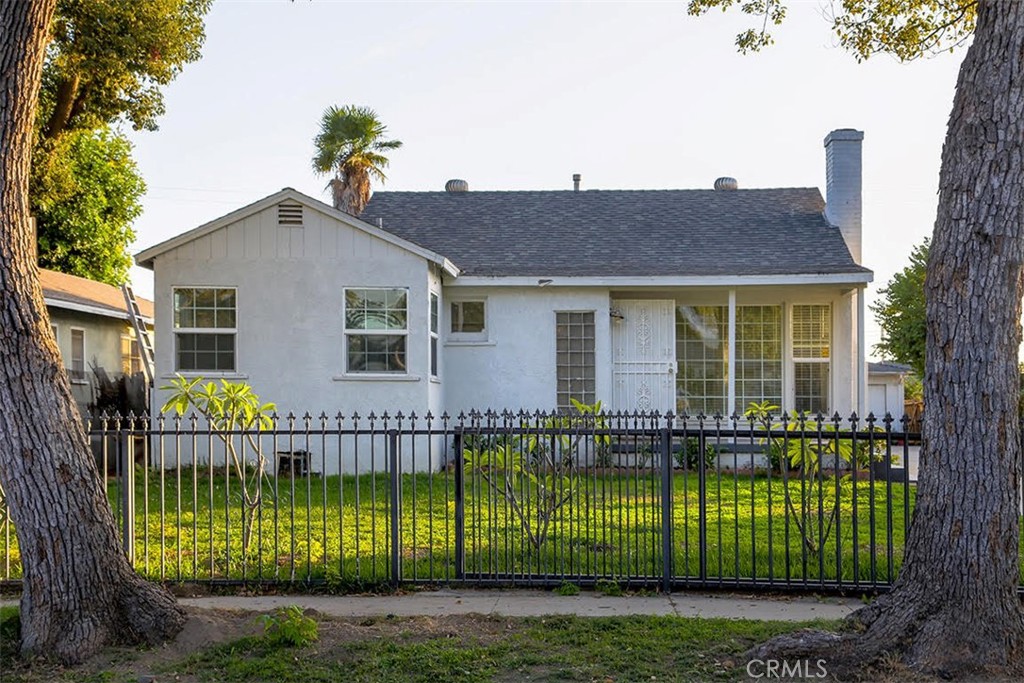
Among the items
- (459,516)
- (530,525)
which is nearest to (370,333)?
(530,525)

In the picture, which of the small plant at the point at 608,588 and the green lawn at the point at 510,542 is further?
the green lawn at the point at 510,542

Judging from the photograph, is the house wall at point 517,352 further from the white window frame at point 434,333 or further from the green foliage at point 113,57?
the green foliage at point 113,57

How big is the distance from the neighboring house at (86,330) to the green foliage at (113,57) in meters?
3.28

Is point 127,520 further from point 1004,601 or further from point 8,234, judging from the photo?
point 1004,601

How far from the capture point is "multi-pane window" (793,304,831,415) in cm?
1856

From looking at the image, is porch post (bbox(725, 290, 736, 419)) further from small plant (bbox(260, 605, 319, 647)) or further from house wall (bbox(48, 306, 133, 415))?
small plant (bbox(260, 605, 319, 647))

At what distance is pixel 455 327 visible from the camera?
1834 cm

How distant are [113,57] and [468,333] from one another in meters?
7.94

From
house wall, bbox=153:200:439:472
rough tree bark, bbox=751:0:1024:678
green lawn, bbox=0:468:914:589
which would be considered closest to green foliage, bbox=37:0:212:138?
house wall, bbox=153:200:439:472

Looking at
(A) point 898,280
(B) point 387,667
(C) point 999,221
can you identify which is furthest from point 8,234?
(A) point 898,280

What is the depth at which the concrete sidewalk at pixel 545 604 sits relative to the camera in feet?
24.0

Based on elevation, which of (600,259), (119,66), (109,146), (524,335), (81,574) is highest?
(109,146)

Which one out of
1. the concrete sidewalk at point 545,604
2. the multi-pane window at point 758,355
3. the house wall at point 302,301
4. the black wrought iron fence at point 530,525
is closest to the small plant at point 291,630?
the concrete sidewalk at point 545,604

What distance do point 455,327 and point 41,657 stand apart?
41.2 ft
